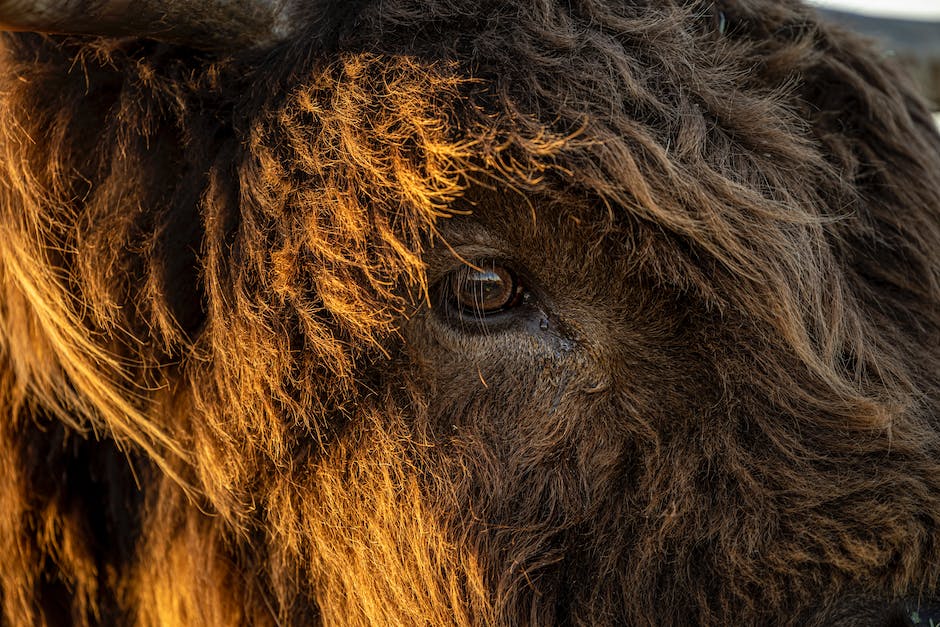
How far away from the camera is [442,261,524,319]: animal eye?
71.2 inches

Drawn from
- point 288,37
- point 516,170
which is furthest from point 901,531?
point 288,37

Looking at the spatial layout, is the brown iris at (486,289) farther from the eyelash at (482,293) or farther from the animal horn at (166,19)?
the animal horn at (166,19)

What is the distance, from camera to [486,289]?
1.81 meters

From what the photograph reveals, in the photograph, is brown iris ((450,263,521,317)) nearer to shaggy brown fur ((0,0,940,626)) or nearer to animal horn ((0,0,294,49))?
shaggy brown fur ((0,0,940,626))

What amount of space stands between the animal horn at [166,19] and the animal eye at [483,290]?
22.7 inches

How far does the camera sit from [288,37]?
6.02 ft

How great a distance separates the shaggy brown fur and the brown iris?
3 centimetres

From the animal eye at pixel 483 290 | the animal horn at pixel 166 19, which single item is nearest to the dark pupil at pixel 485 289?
the animal eye at pixel 483 290

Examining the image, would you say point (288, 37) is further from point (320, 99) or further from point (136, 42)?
point (136, 42)

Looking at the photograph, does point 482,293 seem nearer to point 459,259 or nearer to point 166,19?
point 459,259

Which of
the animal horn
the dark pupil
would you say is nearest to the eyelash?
the dark pupil

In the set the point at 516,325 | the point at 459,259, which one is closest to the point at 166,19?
the point at 459,259

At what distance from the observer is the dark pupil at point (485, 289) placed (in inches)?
Answer: 71.2

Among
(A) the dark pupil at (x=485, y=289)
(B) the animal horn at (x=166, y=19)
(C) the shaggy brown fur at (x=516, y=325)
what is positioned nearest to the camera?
(B) the animal horn at (x=166, y=19)
